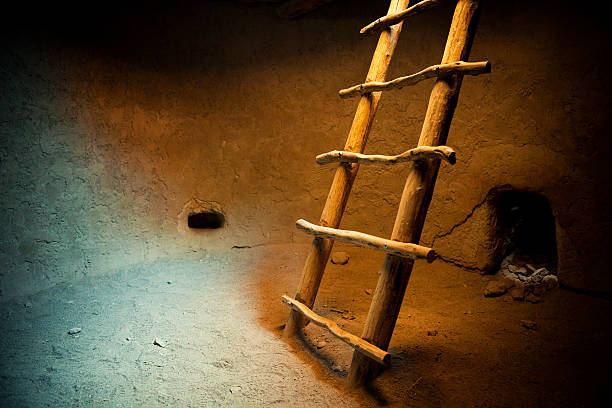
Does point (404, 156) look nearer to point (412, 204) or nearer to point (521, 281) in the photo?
point (412, 204)

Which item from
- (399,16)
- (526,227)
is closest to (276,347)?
(399,16)

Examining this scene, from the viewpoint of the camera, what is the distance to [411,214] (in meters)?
1.84

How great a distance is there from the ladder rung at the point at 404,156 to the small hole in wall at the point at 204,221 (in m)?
2.31

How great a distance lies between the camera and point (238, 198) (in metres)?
4.10

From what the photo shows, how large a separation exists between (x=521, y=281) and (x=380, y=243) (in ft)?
6.48

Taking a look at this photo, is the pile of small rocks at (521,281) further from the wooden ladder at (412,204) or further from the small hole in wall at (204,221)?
the small hole in wall at (204,221)

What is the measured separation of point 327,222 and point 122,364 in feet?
4.72

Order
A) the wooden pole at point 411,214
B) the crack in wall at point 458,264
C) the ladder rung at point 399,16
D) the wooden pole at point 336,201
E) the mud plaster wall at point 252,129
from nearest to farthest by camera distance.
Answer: the wooden pole at point 411,214 → the ladder rung at point 399,16 → the wooden pole at point 336,201 → the mud plaster wall at point 252,129 → the crack in wall at point 458,264

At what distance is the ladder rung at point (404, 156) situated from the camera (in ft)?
5.66

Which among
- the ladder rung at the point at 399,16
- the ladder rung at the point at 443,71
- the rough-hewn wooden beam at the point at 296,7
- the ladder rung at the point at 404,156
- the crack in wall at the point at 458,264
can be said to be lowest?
the crack in wall at the point at 458,264

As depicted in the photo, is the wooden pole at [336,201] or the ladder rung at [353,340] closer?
the ladder rung at [353,340]

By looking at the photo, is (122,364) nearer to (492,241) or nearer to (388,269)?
(388,269)

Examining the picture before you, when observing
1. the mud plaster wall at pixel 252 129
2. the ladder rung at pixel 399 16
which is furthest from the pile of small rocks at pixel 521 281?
the ladder rung at pixel 399 16

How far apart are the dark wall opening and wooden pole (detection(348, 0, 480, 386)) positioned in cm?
162
